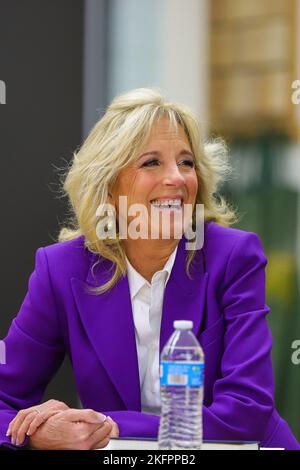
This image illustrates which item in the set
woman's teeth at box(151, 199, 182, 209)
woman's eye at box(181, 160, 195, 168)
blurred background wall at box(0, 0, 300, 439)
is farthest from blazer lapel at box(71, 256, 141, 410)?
blurred background wall at box(0, 0, 300, 439)

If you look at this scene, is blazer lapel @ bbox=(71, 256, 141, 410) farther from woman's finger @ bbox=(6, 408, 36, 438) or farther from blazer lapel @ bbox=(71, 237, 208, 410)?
woman's finger @ bbox=(6, 408, 36, 438)

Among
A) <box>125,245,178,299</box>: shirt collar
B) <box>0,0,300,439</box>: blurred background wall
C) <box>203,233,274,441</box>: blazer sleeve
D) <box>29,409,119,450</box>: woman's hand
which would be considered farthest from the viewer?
<box>0,0,300,439</box>: blurred background wall

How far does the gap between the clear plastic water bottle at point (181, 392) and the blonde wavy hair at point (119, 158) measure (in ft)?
1.69

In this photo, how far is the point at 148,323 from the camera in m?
2.26

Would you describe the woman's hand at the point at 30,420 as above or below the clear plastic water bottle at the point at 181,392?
below

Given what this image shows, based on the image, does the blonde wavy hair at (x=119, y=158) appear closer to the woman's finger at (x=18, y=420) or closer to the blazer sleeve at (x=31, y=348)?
the blazer sleeve at (x=31, y=348)

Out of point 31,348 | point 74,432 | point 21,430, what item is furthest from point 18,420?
point 31,348

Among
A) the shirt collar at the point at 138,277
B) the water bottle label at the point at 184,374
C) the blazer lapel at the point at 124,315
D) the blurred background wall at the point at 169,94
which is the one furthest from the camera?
the blurred background wall at the point at 169,94

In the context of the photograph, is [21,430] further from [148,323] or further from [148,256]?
[148,256]

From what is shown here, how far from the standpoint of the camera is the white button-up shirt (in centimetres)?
223

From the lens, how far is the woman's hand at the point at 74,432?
1.85 metres

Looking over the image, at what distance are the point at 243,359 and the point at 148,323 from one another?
30 centimetres

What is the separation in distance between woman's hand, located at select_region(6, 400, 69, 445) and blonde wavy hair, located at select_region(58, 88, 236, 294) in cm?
43

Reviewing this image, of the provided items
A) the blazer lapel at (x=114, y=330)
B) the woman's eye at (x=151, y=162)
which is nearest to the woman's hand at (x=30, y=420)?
the blazer lapel at (x=114, y=330)
